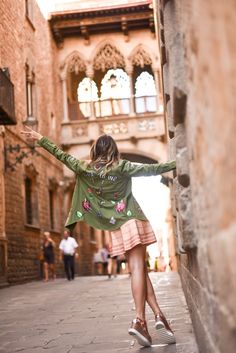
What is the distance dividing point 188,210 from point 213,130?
1.20 m

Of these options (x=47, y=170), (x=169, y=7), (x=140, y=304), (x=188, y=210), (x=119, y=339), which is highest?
(x=47, y=170)

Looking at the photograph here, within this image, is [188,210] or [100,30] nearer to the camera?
[188,210]

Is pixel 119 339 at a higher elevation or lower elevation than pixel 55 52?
lower

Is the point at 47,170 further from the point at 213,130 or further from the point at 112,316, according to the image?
the point at 213,130

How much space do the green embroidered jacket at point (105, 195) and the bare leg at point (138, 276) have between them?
8.9 inches

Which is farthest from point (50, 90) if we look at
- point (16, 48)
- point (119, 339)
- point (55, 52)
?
point (119, 339)

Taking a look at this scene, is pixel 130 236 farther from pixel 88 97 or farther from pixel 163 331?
pixel 88 97

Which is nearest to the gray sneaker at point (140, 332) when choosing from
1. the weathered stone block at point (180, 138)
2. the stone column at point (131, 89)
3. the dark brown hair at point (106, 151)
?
the dark brown hair at point (106, 151)

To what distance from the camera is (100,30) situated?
21812 mm

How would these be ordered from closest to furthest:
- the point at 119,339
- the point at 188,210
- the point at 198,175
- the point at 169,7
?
1. the point at 198,175
2. the point at 188,210
3. the point at 169,7
4. the point at 119,339

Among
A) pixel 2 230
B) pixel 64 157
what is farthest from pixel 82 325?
pixel 2 230

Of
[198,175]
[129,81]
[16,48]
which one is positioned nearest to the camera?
[198,175]

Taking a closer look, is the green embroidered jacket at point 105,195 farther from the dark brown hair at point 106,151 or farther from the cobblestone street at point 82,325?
the cobblestone street at point 82,325

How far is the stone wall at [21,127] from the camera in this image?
1411 cm
